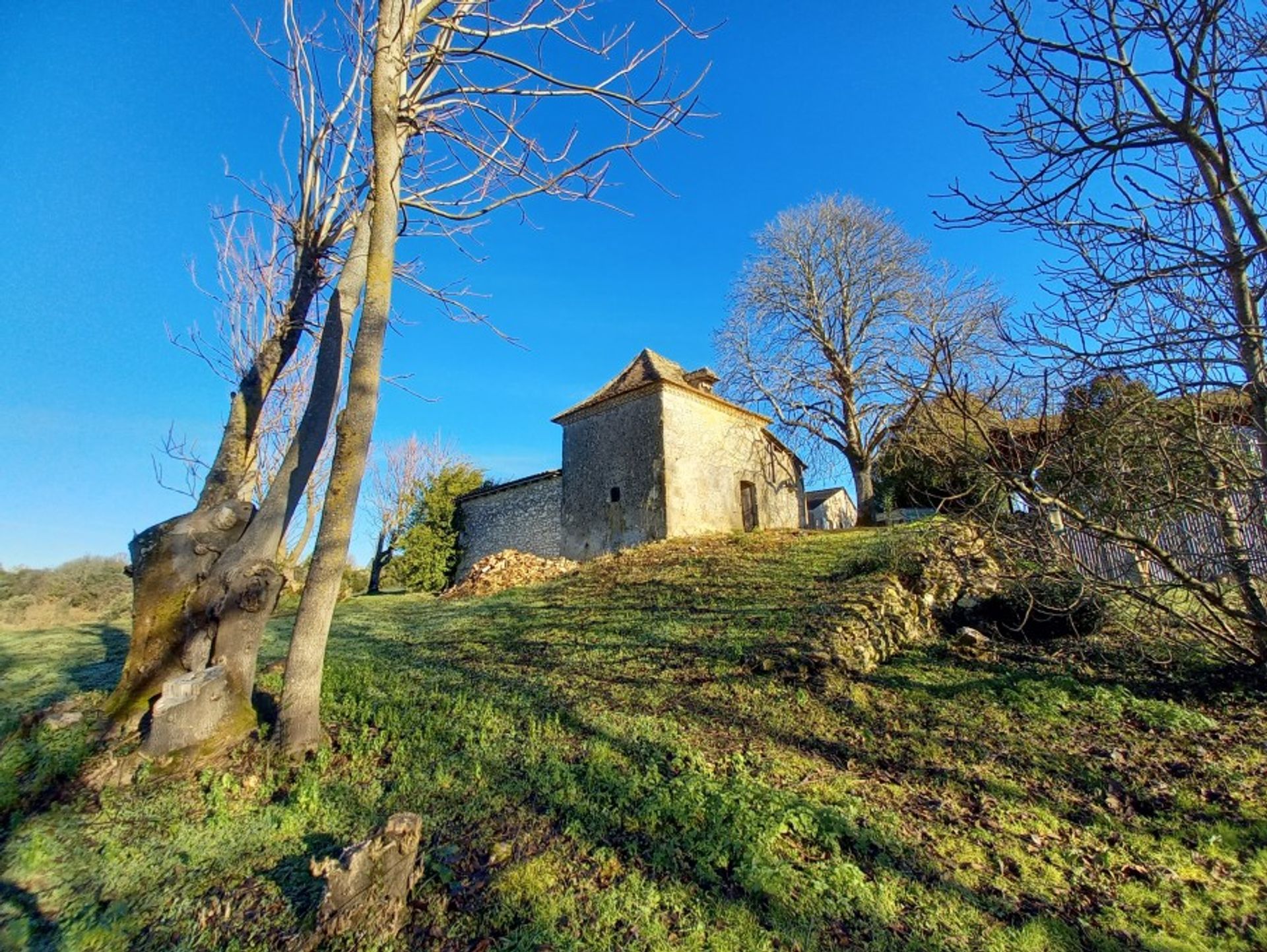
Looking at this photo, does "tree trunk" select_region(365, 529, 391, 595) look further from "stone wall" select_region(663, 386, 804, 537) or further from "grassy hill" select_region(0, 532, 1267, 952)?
"grassy hill" select_region(0, 532, 1267, 952)

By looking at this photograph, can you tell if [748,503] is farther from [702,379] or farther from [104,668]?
[104,668]

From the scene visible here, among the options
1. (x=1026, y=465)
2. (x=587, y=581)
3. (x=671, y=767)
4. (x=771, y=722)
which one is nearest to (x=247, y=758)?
(x=671, y=767)

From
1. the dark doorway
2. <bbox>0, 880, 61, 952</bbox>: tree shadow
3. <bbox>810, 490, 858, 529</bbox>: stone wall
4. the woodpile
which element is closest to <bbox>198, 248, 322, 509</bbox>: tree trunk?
<bbox>0, 880, 61, 952</bbox>: tree shadow

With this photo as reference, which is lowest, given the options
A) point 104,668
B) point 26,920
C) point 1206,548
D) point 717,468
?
point 26,920

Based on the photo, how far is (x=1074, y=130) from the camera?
3.43m

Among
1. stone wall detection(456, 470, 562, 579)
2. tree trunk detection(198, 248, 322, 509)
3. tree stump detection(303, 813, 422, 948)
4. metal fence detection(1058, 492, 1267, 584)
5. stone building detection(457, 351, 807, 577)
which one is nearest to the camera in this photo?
tree stump detection(303, 813, 422, 948)

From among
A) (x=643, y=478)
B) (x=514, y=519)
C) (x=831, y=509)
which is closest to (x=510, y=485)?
(x=514, y=519)

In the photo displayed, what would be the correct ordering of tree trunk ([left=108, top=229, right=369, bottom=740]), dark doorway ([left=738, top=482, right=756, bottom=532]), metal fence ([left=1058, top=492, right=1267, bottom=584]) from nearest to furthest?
metal fence ([left=1058, top=492, right=1267, bottom=584]) < tree trunk ([left=108, top=229, right=369, bottom=740]) < dark doorway ([left=738, top=482, right=756, bottom=532])

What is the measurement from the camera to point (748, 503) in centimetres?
1855

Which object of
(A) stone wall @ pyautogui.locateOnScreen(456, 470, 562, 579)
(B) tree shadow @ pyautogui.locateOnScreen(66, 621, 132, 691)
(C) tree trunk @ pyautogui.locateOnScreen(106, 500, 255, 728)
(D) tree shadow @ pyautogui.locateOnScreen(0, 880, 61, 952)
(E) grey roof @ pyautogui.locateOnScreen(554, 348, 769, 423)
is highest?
(E) grey roof @ pyautogui.locateOnScreen(554, 348, 769, 423)

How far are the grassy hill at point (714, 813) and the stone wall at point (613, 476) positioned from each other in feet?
33.6

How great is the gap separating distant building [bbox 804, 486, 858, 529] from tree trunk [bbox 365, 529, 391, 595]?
2174 cm

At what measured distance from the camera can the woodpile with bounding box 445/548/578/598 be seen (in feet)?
44.4

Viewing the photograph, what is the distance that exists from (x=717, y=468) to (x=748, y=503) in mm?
2122
